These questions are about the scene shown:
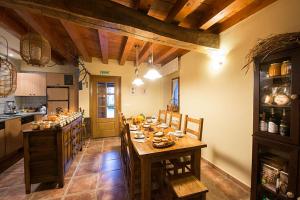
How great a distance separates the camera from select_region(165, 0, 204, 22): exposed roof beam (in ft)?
5.66

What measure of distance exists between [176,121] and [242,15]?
2066 mm

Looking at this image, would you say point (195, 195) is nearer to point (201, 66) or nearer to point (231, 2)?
point (231, 2)

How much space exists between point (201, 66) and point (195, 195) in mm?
2500

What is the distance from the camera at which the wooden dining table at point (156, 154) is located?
5.20ft

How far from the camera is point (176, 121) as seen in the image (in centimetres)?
291

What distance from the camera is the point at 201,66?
10.2ft

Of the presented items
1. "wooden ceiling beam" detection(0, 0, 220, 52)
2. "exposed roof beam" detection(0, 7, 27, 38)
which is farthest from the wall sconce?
"exposed roof beam" detection(0, 7, 27, 38)

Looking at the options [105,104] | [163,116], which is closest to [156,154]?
[163,116]

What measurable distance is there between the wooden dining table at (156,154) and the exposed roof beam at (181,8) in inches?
69.3

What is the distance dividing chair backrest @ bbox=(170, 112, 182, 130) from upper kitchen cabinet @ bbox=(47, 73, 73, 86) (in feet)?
11.7

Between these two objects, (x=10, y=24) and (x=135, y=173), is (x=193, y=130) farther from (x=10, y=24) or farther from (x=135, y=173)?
(x=10, y=24)

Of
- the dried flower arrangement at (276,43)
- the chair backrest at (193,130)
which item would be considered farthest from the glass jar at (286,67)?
the chair backrest at (193,130)

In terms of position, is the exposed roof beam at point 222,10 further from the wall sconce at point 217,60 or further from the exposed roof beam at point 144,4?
the exposed roof beam at point 144,4

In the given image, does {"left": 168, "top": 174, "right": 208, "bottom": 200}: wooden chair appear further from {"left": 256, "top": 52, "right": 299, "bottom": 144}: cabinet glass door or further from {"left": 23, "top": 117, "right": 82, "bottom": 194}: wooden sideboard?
{"left": 23, "top": 117, "right": 82, "bottom": 194}: wooden sideboard
